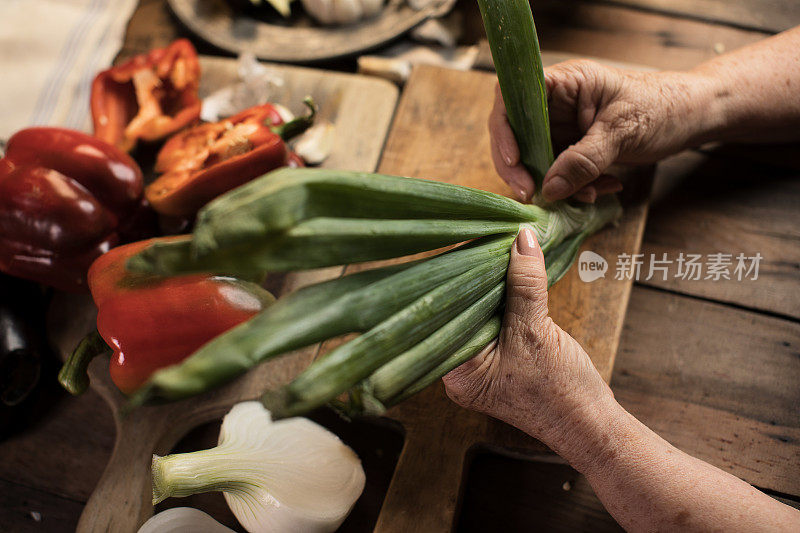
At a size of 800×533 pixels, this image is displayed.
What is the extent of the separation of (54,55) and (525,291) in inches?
59.7

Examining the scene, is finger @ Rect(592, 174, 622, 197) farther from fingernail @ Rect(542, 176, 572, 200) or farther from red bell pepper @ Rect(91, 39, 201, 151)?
red bell pepper @ Rect(91, 39, 201, 151)

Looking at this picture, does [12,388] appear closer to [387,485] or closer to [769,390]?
[387,485]

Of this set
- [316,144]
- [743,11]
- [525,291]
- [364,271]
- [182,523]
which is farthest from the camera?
[743,11]

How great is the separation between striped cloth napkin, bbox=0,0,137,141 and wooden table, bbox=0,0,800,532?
0.75m

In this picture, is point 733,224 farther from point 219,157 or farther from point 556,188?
point 219,157

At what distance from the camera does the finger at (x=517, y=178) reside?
4.03ft

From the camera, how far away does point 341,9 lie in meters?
1.65

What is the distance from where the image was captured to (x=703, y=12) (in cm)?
163

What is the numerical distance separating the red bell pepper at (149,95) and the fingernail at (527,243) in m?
0.93

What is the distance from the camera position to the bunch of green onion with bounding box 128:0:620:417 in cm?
68

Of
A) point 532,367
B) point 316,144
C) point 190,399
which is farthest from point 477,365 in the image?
point 316,144

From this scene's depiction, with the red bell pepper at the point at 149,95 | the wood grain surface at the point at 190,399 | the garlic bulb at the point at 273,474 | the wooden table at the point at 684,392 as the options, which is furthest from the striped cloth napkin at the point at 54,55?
the garlic bulb at the point at 273,474

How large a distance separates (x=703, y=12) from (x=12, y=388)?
77.7 inches

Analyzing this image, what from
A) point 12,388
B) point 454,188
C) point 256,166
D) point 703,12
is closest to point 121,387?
point 12,388
